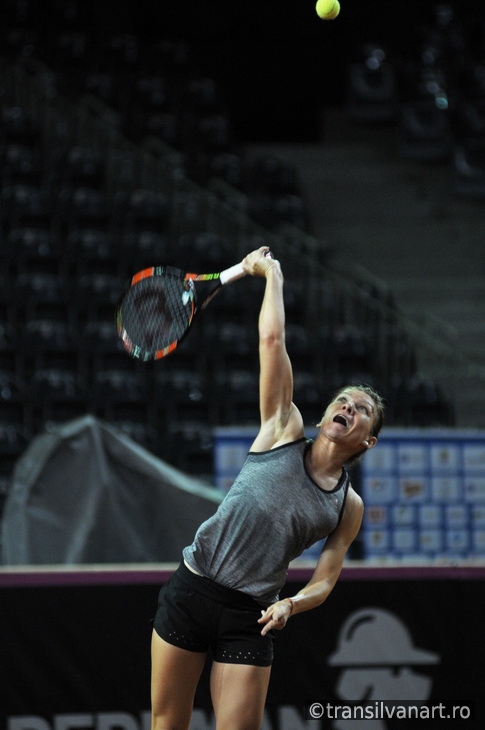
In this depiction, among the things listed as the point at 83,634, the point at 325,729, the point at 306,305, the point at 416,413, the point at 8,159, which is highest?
the point at 8,159

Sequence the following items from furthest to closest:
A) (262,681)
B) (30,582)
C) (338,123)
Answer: (338,123), (30,582), (262,681)

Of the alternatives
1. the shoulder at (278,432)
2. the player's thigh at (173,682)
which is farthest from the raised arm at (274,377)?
the player's thigh at (173,682)

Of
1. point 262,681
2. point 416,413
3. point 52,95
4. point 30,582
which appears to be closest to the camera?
point 262,681

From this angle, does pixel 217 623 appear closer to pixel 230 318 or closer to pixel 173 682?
pixel 173 682

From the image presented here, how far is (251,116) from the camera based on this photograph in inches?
684

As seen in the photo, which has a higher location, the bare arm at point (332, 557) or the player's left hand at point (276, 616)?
the bare arm at point (332, 557)

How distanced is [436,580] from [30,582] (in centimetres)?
183

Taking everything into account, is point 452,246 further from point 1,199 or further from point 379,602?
point 379,602

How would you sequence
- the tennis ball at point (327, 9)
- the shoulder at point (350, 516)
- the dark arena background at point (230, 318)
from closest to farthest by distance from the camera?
the shoulder at point (350, 516), the tennis ball at point (327, 9), the dark arena background at point (230, 318)

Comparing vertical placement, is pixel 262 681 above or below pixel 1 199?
below

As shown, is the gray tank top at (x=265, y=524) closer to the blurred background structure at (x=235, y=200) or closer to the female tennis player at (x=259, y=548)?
the female tennis player at (x=259, y=548)

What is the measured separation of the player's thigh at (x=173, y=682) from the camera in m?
3.99

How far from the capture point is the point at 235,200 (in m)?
13.3

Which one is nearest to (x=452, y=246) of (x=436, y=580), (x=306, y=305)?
(x=306, y=305)
